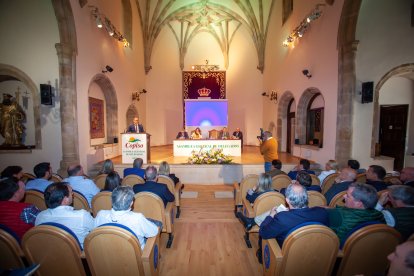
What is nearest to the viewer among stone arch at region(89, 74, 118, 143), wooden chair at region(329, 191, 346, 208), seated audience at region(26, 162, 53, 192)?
wooden chair at region(329, 191, 346, 208)

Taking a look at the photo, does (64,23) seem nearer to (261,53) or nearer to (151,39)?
(151,39)

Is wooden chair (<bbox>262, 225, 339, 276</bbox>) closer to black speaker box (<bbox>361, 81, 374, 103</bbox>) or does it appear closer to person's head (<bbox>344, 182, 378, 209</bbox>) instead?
person's head (<bbox>344, 182, 378, 209</bbox>)

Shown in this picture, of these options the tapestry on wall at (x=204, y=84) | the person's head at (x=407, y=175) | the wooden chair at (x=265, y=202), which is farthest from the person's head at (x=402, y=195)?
the tapestry on wall at (x=204, y=84)

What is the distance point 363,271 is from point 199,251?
1.92 metres

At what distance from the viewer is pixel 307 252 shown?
1.75m

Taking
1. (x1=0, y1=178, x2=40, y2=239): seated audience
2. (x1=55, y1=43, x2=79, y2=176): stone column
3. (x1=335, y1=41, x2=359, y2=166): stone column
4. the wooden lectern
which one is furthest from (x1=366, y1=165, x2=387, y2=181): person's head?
(x1=55, y1=43, x2=79, y2=176): stone column

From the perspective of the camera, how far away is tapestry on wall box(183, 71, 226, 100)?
1461cm

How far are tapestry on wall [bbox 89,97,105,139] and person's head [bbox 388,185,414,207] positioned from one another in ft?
26.9

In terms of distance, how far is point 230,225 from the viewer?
3.83m

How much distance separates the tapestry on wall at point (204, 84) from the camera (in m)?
14.6

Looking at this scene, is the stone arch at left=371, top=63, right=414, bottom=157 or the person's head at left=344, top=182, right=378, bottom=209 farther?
the stone arch at left=371, top=63, right=414, bottom=157

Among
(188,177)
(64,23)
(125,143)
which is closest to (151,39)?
(64,23)

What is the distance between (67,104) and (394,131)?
10.2m

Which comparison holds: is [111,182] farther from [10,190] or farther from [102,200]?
[10,190]
